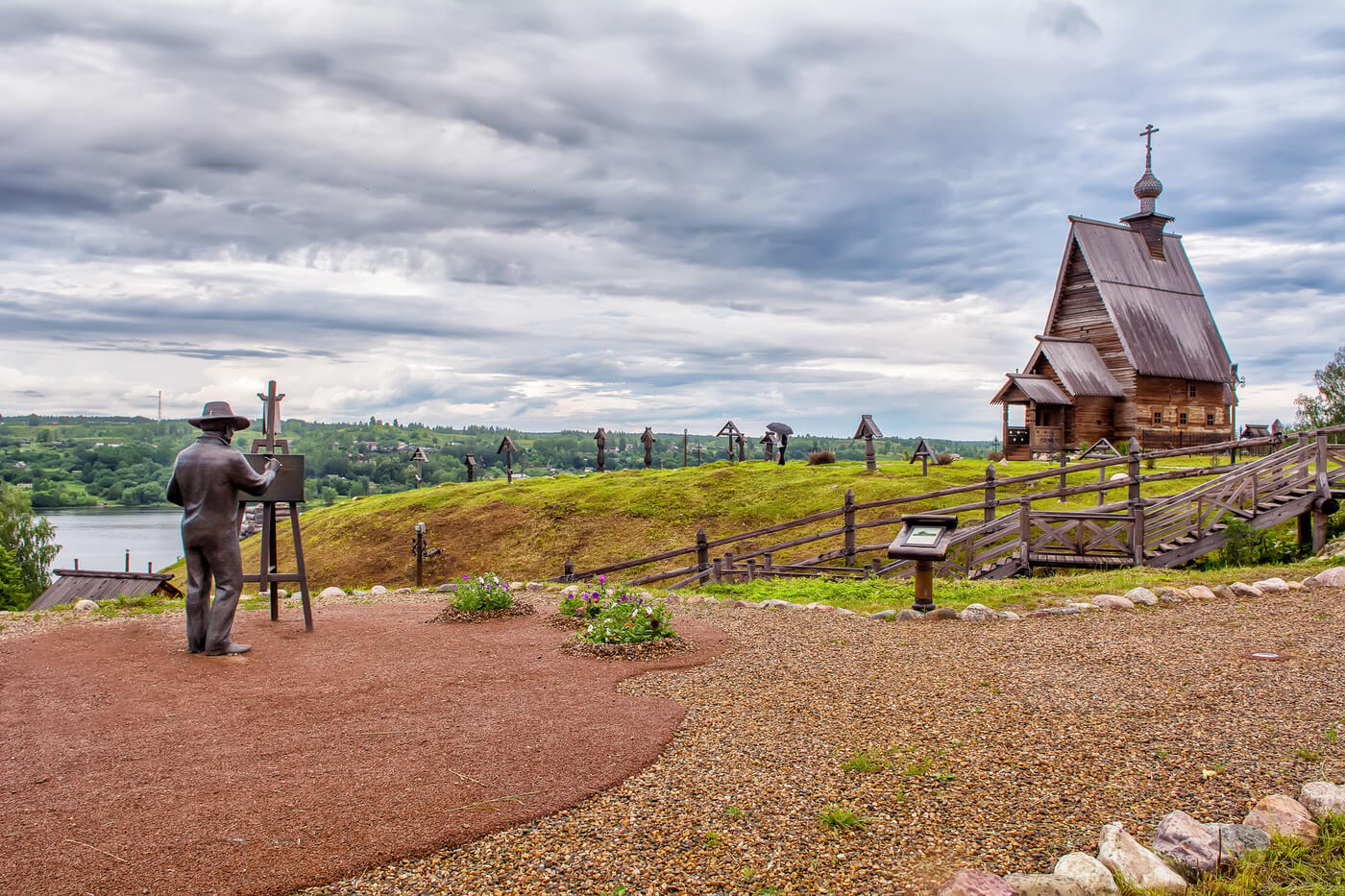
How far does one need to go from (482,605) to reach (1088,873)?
8.43 metres

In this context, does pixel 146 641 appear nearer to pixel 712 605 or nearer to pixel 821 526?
pixel 712 605

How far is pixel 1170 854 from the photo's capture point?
4207 mm

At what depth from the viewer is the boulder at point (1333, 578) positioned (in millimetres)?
11016

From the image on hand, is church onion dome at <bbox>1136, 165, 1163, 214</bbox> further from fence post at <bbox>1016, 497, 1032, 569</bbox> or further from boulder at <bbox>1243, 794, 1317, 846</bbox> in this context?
boulder at <bbox>1243, 794, 1317, 846</bbox>

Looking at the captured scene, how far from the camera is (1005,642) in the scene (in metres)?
8.90

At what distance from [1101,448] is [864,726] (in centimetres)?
3103

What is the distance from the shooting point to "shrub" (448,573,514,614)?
1094 centimetres

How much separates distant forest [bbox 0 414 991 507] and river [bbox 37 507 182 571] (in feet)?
12.5

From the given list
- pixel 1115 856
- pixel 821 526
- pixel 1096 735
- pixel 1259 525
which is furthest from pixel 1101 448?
pixel 1115 856

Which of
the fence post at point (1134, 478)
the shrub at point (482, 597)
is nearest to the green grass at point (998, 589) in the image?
the fence post at point (1134, 478)

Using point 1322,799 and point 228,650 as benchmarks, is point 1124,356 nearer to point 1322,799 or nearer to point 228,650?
point 1322,799

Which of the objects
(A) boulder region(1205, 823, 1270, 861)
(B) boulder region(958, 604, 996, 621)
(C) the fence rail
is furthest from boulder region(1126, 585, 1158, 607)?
(A) boulder region(1205, 823, 1270, 861)

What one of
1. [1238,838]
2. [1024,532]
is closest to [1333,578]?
[1024,532]

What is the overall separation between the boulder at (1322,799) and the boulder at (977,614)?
5.47 meters
